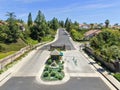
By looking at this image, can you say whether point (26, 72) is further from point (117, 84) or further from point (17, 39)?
point (17, 39)

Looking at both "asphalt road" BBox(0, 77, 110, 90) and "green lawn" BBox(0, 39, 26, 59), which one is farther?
"green lawn" BBox(0, 39, 26, 59)

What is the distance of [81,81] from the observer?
102 feet

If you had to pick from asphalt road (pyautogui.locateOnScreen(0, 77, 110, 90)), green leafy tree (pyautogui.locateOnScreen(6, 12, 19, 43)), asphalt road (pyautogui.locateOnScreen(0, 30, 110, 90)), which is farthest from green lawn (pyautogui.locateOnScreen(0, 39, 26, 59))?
asphalt road (pyautogui.locateOnScreen(0, 77, 110, 90))

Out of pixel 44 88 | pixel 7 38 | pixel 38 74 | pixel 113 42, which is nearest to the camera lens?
pixel 44 88

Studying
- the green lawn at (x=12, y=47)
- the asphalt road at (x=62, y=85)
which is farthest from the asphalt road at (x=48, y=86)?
the green lawn at (x=12, y=47)

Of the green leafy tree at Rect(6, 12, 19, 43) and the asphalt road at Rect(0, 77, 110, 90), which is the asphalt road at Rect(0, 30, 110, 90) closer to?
the asphalt road at Rect(0, 77, 110, 90)

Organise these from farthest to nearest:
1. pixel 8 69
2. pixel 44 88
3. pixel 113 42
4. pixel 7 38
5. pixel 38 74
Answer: pixel 7 38 < pixel 113 42 < pixel 8 69 < pixel 38 74 < pixel 44 88

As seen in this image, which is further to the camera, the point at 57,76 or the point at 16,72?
the point at 16,72

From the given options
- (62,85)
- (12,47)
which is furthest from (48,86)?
(12,47)

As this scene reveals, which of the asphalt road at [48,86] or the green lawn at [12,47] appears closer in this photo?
the asphalt road at [48,86]

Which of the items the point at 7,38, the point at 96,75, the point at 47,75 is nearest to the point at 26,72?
the point at 47,75

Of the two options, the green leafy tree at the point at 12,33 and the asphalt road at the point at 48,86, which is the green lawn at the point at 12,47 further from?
the asphalt road at the point at 48,86

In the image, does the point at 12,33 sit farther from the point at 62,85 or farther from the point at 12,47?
the point at 62,85

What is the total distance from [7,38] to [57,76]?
51469mm
